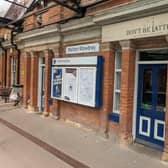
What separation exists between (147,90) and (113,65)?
137 cm

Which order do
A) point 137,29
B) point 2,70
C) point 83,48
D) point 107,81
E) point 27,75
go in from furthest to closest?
point 2,70 < point 27,75 < point 83,48 < point 107,81 < point 137,29

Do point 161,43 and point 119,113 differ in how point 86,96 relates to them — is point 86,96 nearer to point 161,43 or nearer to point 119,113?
point 119,113

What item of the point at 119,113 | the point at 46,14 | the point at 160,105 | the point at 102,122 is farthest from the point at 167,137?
the point at 46,14

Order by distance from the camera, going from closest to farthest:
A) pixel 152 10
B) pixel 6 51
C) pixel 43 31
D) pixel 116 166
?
pixel 116 166, pixel 152 10, pixel 43 31, pixel 6 51

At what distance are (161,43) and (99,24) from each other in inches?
89.0

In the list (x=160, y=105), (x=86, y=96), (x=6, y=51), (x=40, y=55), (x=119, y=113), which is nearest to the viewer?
(x=160, y=105)

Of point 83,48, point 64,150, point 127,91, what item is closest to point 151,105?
point 127,91

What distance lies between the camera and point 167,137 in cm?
711

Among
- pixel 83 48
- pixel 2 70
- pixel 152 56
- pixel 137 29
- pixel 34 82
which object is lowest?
pixel 34 82

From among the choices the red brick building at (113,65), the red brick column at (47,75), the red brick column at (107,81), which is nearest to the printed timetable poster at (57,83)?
the red brick building at (113,65)

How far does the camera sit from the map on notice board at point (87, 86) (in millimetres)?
9789

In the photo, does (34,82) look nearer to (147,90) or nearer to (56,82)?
(56,82)

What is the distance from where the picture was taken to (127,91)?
8.43m

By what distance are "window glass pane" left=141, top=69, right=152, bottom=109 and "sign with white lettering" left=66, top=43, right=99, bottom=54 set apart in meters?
2.03
